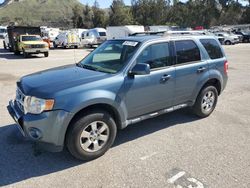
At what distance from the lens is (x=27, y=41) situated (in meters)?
20.5

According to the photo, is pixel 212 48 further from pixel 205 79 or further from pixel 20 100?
pixel 20 100

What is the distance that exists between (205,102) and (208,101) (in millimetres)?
116

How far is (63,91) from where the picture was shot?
3777mm

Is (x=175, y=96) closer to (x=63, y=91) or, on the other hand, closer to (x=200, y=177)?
(x=200, y=177)

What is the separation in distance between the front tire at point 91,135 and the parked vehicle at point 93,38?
2966 centimetres

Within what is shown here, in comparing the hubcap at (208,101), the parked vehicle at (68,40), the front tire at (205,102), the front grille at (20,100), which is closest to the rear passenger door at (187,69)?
the front tire at (205,102)

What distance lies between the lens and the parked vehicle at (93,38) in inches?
1302

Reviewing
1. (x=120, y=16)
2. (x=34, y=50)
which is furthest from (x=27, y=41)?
(x=120, y=16)

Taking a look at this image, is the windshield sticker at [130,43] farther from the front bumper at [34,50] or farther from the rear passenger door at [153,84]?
the front bumper at [34,50]

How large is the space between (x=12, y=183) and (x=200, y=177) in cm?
248

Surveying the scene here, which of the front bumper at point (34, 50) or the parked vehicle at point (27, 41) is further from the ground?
the parked vehicle at point (27, 41)

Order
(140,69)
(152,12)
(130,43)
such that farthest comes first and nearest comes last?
(152,12) < (130,43) < (140,69)

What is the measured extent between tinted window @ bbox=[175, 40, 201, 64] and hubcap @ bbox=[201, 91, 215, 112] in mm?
846

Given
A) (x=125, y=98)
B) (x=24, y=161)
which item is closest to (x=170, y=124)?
(x=125, y=98)
